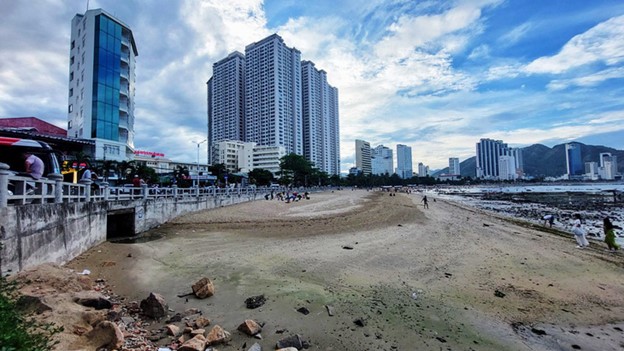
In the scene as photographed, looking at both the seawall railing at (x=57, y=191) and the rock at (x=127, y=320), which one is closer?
the rock at (x=127, y=320)

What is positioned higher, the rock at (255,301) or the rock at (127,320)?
the rock at (127,320)

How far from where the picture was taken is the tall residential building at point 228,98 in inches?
5261

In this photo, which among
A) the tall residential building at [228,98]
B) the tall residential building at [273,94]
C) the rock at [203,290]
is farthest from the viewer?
the tall residential building at [228,98]

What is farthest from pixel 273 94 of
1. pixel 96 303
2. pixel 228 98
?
pixel 96 303

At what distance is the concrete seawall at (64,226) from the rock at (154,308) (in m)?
2.93

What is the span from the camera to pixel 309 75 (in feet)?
464

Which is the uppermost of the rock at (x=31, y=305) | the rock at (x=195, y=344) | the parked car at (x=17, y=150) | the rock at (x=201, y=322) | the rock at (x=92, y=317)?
the parked car at (x=17, y=150)

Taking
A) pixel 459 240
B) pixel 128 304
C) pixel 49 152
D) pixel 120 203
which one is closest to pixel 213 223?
pixel 120 203

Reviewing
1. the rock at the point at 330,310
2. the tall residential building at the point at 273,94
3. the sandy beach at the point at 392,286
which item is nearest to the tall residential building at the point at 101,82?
the sandy beach at the point at 392,286

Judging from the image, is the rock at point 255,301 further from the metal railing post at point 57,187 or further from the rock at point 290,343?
the metal railing post at point 57,187

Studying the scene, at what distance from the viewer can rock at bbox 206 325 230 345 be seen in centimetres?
489

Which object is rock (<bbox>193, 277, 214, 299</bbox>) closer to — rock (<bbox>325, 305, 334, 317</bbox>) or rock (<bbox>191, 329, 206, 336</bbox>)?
rock (<bbox>191, 329, 206, 336</bbox>)

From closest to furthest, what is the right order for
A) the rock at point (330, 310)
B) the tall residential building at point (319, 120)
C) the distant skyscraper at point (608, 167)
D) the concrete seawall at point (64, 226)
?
1. the rock at point (330, 310)
2. the concrete seawall at point (64, 226)
3. the tall residential building at point (319, 120)
4. the distant skyscraper at point (608, 167)

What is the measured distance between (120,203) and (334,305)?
Result: 13604 mm
